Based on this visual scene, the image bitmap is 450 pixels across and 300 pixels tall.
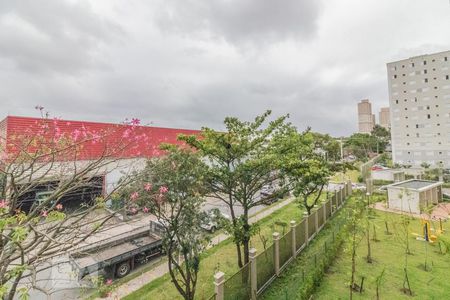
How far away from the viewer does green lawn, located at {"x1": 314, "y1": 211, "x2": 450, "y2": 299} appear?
7.14 m

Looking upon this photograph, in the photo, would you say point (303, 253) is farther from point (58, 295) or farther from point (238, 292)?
point (58, 295)

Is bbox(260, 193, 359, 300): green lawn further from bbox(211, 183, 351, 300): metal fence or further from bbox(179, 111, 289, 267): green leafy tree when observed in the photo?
bbox(179, 111, 289, 267): green leafy tree

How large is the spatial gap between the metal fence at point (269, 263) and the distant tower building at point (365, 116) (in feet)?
426

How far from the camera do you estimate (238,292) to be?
247 inches

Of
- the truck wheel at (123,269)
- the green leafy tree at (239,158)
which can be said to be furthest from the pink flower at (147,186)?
the truck wheel at (123,269)

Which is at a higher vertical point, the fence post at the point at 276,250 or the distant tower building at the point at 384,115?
the distant tower building at the point at 384,115

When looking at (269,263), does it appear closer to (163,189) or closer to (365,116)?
(163,189)

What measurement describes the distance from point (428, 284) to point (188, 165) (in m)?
8.76

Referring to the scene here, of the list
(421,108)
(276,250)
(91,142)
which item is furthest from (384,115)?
(91,142)

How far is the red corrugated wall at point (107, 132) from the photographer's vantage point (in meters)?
5.89

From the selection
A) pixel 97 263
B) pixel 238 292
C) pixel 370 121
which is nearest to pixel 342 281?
pixel 238 292

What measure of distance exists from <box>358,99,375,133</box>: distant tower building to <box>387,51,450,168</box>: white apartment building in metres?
92.7

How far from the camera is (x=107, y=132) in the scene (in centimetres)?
566

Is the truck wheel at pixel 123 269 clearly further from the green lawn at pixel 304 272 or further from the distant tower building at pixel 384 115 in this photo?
the distant tower building at pixel 384 115
